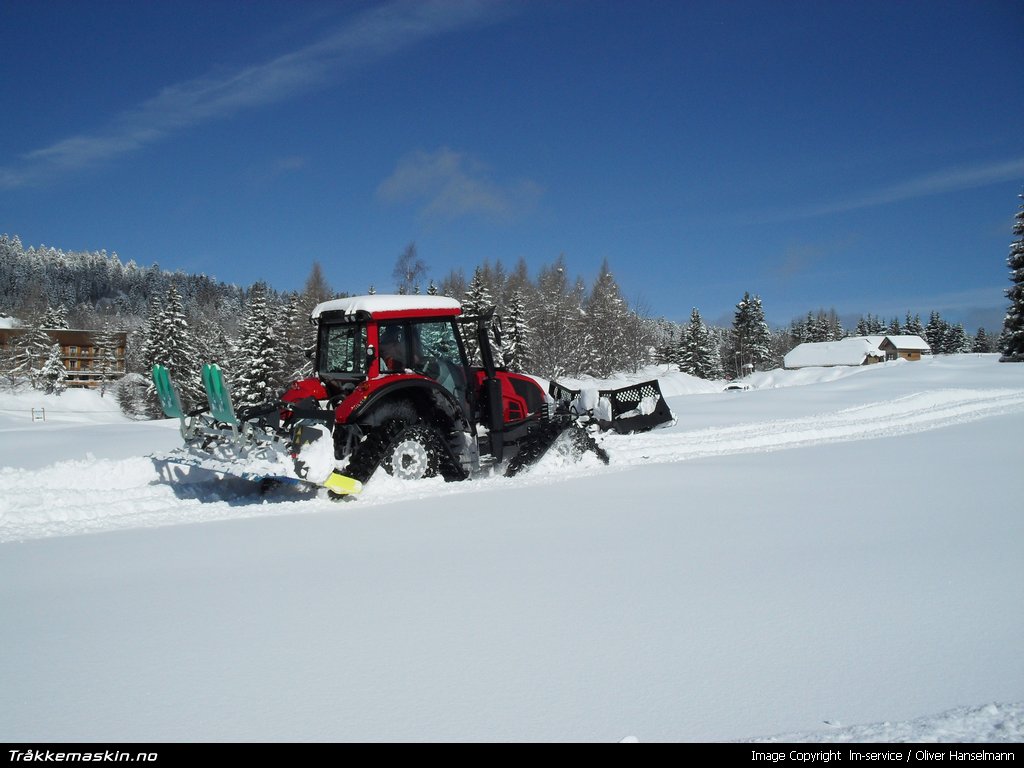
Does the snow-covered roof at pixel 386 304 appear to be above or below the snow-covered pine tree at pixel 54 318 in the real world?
below

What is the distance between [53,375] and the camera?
48875 mm

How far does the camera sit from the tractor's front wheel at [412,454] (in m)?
7.00

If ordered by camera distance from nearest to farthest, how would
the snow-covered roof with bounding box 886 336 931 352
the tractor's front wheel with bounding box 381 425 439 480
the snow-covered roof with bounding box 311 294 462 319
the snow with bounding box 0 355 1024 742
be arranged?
the snow with bounding box 0 355 1024 742, the tractor's front wheel with bounding box 381 425 439 480, the snow-covered roof with bounding box 311 294 462 319, the snow-covered roof with bounding box 886 336 931 352

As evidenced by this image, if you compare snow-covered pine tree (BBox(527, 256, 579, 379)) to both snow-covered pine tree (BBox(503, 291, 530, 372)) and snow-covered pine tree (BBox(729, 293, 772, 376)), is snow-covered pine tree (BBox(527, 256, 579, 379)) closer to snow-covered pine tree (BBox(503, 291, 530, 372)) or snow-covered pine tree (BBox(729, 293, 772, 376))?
snow-covered pine tree (BBox(503, 291, 530, 372))

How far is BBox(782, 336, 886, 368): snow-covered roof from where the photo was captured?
6556cm

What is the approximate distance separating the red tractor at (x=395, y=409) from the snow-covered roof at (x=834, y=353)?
63.9 meters

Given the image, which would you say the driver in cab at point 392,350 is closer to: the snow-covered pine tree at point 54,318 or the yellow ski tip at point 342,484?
the yellow ski tip at point 342,484

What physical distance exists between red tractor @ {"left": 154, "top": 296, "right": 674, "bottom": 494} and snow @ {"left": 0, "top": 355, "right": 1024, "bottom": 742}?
460mm

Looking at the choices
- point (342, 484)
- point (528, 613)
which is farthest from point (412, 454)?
point (528, 613)

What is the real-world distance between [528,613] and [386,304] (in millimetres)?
4901

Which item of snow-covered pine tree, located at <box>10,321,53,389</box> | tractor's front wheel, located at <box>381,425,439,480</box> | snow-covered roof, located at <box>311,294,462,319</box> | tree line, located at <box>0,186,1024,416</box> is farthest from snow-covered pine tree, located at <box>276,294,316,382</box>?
tractor's front wheel, located at <box>381,425,439,480</box>

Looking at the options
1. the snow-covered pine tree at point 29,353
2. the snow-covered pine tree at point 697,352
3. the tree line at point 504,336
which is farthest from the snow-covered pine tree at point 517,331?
the snow-covered pine tree at point 29,353

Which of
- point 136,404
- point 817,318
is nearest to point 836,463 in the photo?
point 136,404
